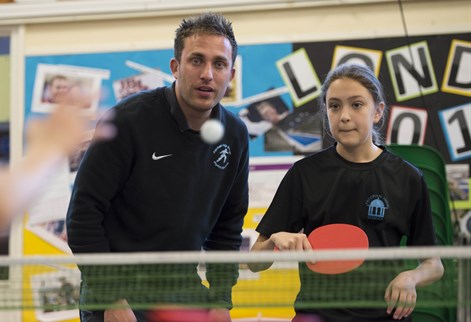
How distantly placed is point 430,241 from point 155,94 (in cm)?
108

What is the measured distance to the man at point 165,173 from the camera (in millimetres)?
2289

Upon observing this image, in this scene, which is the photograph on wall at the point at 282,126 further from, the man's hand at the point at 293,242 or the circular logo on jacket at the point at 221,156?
the man's hand at the point at 293,242

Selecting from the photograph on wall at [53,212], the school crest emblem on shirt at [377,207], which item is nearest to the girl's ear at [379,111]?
the school crest emblem on shirt at [377,207]

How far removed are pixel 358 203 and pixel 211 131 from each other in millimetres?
557

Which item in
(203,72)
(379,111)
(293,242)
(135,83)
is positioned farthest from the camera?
(135,83)

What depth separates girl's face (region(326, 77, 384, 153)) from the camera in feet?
7.52

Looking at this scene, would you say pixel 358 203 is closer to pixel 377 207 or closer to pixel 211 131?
pixel 377 207

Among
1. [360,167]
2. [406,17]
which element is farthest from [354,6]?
[360,167]

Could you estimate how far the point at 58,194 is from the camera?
414cm

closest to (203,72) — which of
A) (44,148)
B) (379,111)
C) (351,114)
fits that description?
(351,114)

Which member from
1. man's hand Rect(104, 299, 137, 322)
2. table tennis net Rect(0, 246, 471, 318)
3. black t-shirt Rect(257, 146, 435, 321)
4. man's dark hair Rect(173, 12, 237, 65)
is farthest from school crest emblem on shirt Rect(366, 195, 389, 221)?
man's hand Rect(104, 299, 137, 322)

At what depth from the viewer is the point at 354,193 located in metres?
2.29

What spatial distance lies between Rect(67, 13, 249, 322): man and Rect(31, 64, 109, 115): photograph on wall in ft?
5.81

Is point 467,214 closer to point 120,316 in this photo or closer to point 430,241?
point 430,241
